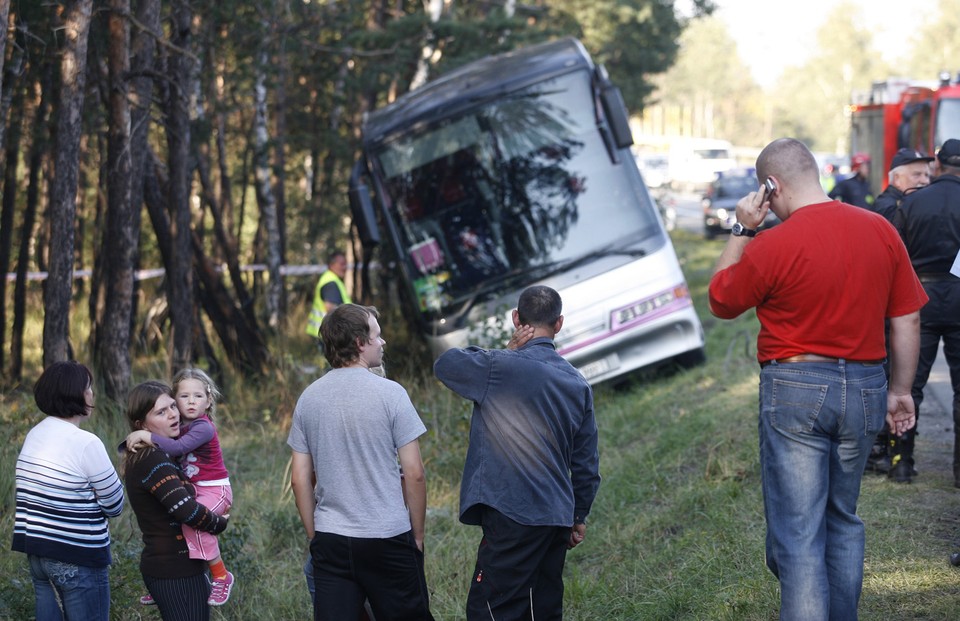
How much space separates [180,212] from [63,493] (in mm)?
6781

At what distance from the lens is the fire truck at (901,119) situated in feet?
52.2

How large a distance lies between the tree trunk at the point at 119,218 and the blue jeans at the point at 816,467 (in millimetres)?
6648

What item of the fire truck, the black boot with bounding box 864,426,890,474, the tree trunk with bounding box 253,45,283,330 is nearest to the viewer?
the black boot with bounding box 864,426,890,474

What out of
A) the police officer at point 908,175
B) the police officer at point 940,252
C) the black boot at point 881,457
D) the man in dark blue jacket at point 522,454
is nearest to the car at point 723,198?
the police officer at point 908,175

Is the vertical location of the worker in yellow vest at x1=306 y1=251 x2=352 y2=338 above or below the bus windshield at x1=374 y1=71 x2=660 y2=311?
below

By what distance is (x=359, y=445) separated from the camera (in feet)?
13.9

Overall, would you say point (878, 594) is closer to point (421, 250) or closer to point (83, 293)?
point (421, 250)

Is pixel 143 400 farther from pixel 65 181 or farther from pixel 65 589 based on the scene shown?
pixel 65 181

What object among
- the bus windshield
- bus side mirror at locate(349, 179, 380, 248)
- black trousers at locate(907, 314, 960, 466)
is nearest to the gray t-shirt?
black trousers at locate(907, 314, 960, 466)

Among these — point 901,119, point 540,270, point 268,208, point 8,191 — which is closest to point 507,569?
point 540,270

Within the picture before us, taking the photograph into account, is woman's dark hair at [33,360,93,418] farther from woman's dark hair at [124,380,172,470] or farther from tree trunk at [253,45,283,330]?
tree trunk at [253,45,283,330]

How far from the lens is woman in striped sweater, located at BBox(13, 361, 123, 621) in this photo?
14.0 feet

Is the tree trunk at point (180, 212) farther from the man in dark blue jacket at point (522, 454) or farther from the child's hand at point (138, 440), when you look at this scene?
the man in dark blue jacket at point (522, 454)

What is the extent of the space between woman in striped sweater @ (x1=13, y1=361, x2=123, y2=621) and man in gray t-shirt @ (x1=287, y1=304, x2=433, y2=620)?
31.1 inches
